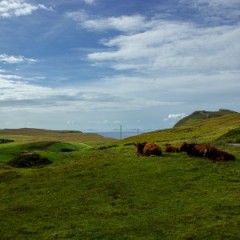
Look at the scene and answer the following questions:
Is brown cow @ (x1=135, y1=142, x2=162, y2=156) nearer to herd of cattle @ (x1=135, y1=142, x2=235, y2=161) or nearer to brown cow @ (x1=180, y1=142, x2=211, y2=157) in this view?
herd of cattle @ (x1=135, y1=142, x2=235, y2=161)

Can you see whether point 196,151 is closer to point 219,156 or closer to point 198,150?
point 198,150

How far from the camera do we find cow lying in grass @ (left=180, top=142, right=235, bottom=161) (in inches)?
1241

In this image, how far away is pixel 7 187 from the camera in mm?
28531

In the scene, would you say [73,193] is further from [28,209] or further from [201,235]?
[201,235]

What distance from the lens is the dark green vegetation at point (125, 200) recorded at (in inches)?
714

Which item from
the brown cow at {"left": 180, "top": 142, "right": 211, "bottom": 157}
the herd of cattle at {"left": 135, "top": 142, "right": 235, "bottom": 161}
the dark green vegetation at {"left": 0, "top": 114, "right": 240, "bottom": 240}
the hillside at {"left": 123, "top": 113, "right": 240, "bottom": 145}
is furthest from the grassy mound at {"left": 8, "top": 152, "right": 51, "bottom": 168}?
the hillside at {"left": 123, "top": 113, "right": 240, "bottom": 145}

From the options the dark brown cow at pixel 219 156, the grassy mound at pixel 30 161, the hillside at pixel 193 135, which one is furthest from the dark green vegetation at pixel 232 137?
the grassy mound at pixel 30 161

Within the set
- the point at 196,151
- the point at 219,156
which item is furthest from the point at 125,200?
the point at 196,151

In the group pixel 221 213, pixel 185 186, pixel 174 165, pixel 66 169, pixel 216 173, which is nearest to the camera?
pixel 221 213

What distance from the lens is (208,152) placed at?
32438 mm

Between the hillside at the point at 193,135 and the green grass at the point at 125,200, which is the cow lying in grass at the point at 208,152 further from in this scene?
the hillside at the point at 193,135

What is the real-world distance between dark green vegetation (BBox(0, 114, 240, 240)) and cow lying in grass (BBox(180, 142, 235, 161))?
740mm

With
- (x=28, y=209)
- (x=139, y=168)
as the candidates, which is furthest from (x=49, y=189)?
(x=139, y=168)

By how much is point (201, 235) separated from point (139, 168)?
13.8 meters
